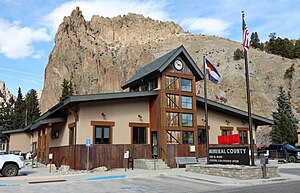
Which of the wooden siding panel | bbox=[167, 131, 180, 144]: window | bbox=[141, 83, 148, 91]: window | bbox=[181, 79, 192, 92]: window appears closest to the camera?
the wooden siding panel

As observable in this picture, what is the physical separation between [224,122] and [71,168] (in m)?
13.8

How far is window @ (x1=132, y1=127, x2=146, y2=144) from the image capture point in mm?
23120

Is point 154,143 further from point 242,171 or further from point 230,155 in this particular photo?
point 242,171

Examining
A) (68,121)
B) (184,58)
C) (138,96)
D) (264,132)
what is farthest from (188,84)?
(264,132)

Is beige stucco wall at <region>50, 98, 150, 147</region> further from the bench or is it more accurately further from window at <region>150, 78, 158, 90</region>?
the bench

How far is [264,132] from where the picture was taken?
57594 millimetres

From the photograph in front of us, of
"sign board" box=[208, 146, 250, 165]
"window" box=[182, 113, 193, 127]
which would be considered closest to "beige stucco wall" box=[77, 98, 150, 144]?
"window" box=[182, 113, 193, 127]

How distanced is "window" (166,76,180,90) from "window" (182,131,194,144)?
353cm

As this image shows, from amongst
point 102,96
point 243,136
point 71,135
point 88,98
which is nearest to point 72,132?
point 71,135

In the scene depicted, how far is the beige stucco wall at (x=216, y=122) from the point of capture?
2649 cm

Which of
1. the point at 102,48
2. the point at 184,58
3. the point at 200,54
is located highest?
the point at 102,48

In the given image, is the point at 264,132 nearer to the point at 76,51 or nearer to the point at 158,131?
the point at 158,131

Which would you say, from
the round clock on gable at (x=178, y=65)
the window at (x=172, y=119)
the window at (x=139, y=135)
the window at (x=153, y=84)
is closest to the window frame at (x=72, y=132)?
the window at (x=139, y=135)

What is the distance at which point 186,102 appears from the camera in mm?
24422
